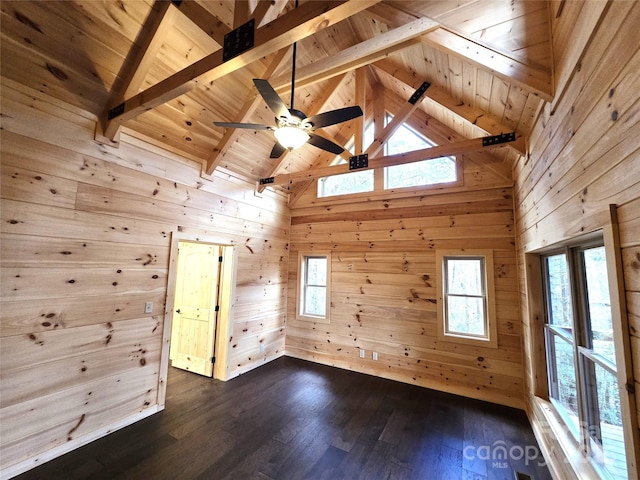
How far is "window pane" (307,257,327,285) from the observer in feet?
17.1

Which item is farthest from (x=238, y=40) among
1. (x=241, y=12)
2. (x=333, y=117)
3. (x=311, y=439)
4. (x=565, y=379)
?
(x=565, y=379)

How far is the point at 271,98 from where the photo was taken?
194 centimetres

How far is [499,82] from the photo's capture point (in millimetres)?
2420

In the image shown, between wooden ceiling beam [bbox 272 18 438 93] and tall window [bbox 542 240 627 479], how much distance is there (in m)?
2.01

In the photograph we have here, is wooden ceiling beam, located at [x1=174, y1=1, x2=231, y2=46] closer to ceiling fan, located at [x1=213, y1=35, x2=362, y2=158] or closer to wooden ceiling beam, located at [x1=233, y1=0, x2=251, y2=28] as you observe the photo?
wooden ceiling beam, located at [x1=233, y1=0, x2=251, y2=28]

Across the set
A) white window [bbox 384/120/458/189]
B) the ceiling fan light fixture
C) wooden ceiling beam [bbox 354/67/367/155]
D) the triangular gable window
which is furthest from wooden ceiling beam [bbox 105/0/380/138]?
white window [bbox 384/120/458/189]

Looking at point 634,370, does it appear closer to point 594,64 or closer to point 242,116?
point 594,64

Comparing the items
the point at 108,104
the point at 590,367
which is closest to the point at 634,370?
the point at 590,367

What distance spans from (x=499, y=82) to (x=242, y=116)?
284cm

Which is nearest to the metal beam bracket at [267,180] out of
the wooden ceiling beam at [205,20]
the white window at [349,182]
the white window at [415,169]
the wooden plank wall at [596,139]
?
the white window at [349,182]

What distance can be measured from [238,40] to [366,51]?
1.07 m

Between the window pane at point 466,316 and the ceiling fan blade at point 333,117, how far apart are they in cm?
324

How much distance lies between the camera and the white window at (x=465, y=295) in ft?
12.3

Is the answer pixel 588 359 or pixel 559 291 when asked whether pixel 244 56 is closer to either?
pixel 588 359
